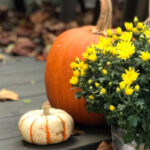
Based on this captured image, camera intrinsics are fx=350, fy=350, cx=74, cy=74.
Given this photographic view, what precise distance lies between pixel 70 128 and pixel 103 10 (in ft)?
2.39

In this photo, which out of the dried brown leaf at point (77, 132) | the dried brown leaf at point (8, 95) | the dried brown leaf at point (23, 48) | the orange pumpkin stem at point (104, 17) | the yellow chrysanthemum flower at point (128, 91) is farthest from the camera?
the dried brown leaf at point (23, 48)

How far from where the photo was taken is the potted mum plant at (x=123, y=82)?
53.9 inches

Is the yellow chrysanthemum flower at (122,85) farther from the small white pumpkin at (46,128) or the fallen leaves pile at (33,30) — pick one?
the fallen leaves pile at (33,30)

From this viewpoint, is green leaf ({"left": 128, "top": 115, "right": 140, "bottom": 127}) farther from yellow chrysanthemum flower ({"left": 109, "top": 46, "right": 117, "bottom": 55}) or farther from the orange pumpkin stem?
the orange pumpkin stem

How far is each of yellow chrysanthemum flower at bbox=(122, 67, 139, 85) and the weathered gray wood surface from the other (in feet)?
1.87

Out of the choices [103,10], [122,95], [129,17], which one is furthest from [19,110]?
[129,17]

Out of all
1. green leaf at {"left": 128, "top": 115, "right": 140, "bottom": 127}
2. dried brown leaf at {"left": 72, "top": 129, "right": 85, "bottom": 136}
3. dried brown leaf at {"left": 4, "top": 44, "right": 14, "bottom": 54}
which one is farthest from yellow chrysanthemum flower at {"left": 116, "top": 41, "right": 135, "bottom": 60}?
dried brown leaf at {"left": 4, "top": 44, "right": 14, "bottom": 54}

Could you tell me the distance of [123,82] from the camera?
136 centimetres

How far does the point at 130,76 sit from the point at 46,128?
577 millimetres

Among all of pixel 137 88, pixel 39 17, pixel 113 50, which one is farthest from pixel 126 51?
pixel 39 17

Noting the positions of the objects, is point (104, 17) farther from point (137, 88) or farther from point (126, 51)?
point (137, 88)

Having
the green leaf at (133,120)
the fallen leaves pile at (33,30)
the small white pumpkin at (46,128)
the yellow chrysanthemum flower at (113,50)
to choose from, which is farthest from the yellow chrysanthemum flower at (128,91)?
the fallen leaves pile at (33,30)

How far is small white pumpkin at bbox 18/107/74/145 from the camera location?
5.71 ft

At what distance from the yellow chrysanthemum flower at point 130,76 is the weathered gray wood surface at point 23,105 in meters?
0.57
